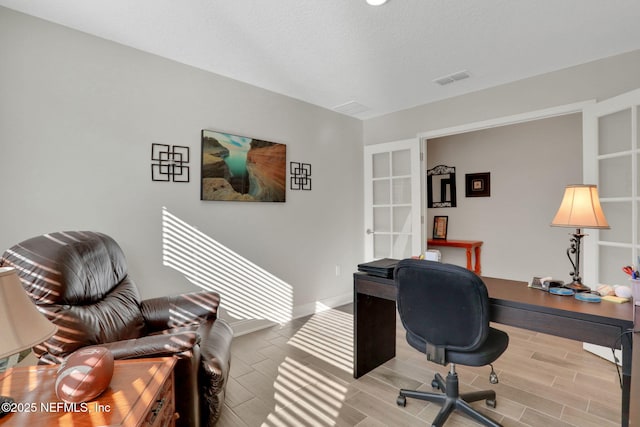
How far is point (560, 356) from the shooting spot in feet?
8.84

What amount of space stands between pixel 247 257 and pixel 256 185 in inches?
29.1

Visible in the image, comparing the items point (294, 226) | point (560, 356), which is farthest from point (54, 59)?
point (560, 356)

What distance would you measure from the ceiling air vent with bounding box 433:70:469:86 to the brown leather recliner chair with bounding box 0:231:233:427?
9.76ft

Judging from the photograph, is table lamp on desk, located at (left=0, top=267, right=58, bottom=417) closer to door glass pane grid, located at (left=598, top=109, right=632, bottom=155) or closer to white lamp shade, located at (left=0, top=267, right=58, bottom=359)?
white lamp shade, located at (left=0, top=267, right=58, bottom=359)

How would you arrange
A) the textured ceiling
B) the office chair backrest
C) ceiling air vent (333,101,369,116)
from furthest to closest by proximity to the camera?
ceiling air vent (333,101,369,116)
the textured ceiling
the office chair backrest

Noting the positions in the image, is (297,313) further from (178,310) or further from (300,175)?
(178,310)

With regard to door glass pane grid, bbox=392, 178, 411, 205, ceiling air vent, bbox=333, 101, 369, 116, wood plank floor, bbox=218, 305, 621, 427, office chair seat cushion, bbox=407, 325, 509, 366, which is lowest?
wood plank floor, bbox=218, 305, 621, 427

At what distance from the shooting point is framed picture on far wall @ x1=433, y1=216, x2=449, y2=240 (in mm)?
5176

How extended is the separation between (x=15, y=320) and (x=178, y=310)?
1334 millimetres

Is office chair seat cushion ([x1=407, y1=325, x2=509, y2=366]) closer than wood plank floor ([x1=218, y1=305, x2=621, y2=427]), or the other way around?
office chair seat cushion ([x1=407, y1=325, x2=509, y2=366])

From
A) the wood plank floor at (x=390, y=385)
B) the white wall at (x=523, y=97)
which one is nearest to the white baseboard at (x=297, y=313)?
the wood plank floor at (x=390, y=385)

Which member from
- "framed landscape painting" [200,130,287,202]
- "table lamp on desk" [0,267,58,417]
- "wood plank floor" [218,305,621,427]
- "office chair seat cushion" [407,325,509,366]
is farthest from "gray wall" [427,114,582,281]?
"table lamp on desk" [0,267,58,417]

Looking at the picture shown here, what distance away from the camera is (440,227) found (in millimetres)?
5227

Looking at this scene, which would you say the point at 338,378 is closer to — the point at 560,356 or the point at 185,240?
the point at 185,240
